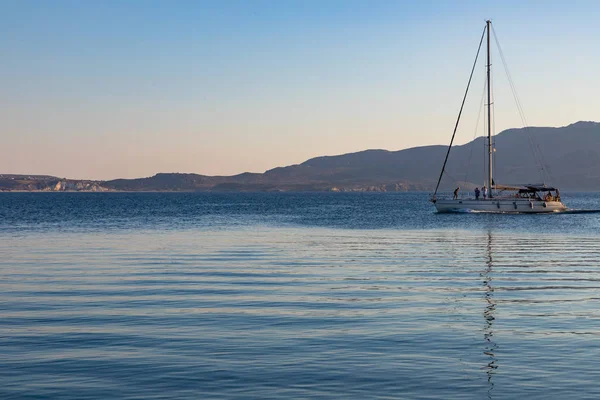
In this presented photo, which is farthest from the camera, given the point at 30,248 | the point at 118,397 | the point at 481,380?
the point at 30,248

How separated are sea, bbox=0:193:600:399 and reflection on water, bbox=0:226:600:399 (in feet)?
0.18

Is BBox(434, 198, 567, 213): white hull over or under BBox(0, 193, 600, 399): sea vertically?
over

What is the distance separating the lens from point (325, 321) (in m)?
20.0

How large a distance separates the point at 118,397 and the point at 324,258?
26.4 m

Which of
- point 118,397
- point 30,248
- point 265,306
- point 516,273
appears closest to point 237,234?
point 30,248

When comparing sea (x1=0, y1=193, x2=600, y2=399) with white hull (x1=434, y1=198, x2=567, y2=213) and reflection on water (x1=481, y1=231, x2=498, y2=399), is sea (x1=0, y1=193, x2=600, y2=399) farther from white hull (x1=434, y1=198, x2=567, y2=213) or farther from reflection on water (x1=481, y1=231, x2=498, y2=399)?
white hull (x1=434, y1=198, x2=567, y2=213)

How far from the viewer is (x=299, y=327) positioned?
19.0 m

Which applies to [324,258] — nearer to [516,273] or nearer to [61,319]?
[516,273]

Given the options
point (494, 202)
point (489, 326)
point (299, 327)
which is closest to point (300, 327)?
point (299, 327)

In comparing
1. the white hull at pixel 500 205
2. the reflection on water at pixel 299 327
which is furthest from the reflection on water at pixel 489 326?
the white hull at pixel 500 205

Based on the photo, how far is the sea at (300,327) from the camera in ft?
45.6

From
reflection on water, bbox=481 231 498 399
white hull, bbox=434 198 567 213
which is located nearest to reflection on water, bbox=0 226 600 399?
reflection on water, bbox=481 231 498 399

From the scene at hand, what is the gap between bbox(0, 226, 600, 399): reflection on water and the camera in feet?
45.6

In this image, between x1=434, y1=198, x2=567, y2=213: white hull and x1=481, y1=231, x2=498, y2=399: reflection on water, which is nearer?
x1=481, y1=231, x2=498, y2=399: reflection on water
